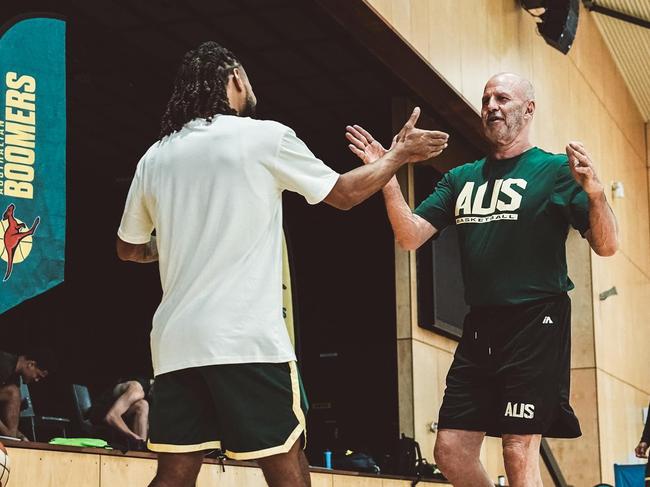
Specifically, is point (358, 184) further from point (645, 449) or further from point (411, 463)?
point (411, 463)

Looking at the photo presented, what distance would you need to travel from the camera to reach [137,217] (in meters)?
3.37

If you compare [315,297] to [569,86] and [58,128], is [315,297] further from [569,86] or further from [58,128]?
[58,128]

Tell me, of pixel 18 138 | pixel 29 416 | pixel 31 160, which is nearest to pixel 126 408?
pixel 29 416

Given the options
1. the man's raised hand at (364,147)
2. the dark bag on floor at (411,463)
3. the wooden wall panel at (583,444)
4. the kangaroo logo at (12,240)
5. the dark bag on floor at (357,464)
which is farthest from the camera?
the wooden wall panel at (583,444)

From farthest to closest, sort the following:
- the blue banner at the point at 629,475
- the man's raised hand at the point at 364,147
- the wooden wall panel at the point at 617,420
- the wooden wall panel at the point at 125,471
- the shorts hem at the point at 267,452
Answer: the wooden wall panel at the point at 617,420 → the blue banner at the point at 629,475 → the wooden wall panel at the point at 125,471 → the man's raised hand at the point at 364,147 → the shorts hem at the point at 267,452

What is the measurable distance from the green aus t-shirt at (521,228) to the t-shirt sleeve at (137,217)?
1.27 m

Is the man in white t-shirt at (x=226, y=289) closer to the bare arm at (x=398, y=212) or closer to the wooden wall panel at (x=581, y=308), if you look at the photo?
the bare arm at (x=398, y=212)

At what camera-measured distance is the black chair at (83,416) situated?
30.3 ft

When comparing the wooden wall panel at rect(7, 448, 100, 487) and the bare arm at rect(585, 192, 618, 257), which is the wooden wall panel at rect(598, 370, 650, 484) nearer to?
the wooden wall panel at rect(7, 448, 100, 487)

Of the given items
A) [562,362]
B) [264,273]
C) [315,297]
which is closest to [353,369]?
[315,297]

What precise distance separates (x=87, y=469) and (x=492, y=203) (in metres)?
2.64

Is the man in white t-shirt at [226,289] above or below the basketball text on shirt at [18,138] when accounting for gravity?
below

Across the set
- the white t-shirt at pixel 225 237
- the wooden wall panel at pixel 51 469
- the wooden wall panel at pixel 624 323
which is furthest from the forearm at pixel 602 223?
the wooden wall panel at pixel 624 323

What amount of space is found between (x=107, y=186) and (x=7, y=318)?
2.34 m
